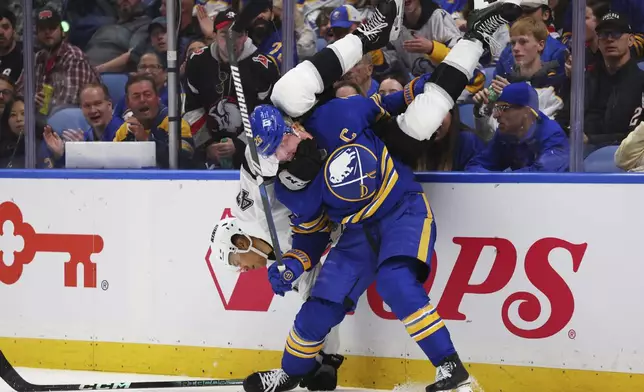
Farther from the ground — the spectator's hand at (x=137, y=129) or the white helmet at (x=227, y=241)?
the spectator's hand at (x=137, y=129)

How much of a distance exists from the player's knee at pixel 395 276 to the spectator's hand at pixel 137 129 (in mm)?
1577

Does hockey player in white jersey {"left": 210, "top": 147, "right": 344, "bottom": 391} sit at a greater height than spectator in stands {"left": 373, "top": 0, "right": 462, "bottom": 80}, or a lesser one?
lesser

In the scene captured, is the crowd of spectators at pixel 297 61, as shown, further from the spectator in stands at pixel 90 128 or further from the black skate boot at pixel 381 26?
the black skate boot at pixel 381 26

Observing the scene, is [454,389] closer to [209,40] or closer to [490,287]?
[490,287]

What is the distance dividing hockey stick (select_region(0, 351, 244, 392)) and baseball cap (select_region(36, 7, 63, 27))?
1.64m

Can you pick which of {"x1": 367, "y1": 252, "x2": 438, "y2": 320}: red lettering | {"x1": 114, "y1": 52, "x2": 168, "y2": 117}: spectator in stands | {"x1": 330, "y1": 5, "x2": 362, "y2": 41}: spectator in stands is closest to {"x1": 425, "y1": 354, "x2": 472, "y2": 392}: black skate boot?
{"x1": 367, "y1": 252, "x2": 438, "y2": 320}: red lettering

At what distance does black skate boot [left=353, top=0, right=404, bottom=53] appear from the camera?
3.33 m

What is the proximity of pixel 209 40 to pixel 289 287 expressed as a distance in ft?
4.73

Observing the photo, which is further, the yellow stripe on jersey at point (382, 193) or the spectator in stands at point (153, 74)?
the spectator in stands at point (153, 74)

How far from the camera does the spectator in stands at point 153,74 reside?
14.2 ft

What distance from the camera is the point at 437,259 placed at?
3527 mm

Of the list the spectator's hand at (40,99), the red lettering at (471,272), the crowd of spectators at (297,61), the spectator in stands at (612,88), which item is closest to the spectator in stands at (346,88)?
the crowd of spectators at (297,61)

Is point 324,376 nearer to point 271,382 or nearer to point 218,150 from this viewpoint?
point 271,382

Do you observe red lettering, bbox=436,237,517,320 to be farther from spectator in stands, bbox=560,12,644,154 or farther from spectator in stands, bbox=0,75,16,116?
spectator in stands, bbox=0,75,16,116
